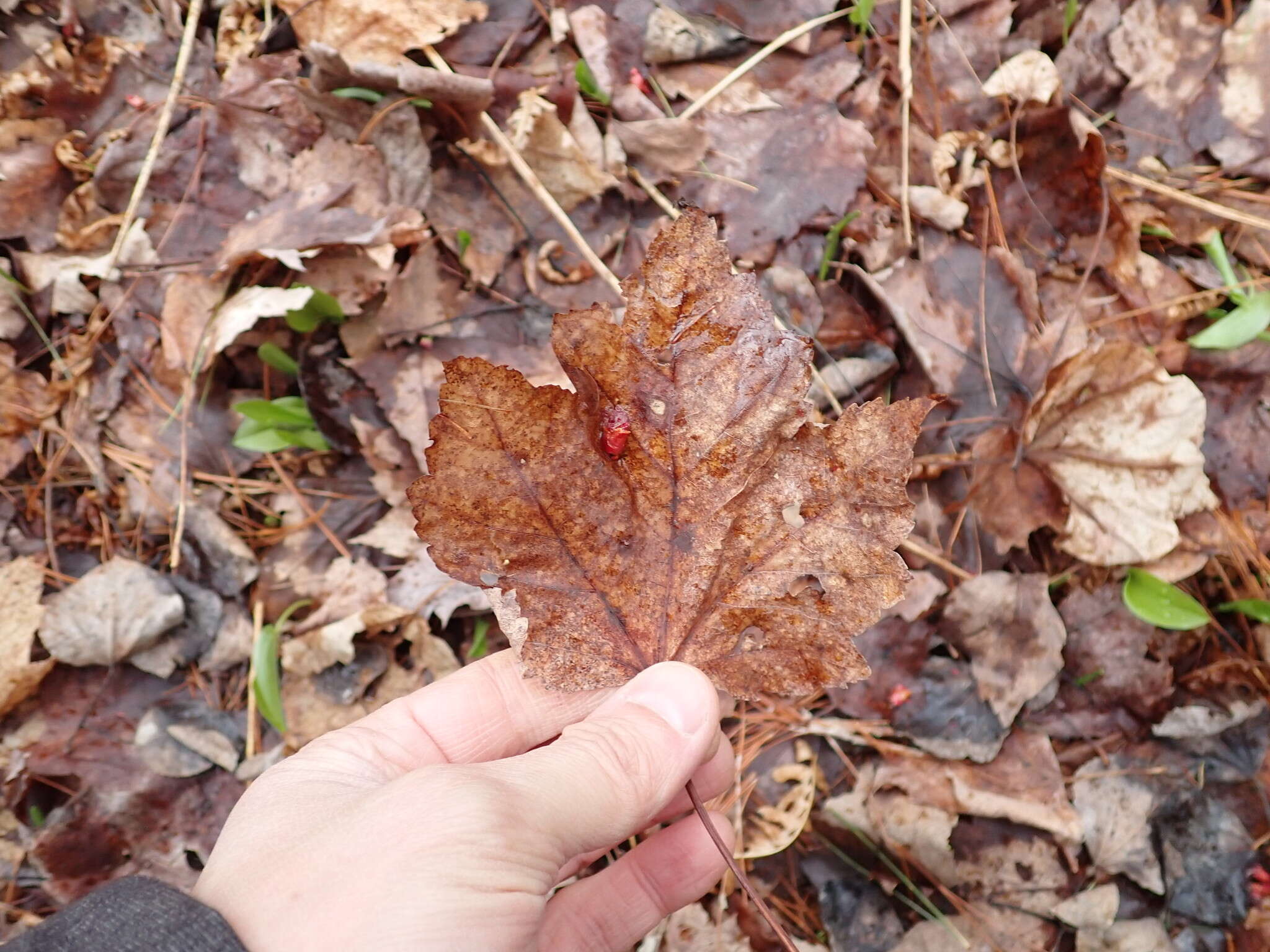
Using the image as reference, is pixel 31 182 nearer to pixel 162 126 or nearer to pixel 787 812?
pixel 162 126

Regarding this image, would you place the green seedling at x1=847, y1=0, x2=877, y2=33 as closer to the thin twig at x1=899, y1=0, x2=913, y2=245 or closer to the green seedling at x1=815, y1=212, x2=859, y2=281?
the thin twig at x1=899, y1=0, x2=913, y2=245

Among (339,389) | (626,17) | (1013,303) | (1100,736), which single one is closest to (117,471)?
(339,389)

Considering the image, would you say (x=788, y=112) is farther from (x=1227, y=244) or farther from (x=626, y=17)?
(x=1227, y=244)

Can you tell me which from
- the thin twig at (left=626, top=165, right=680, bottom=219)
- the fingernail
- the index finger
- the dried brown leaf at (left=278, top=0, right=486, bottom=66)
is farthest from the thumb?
the dried brown leaf at (left=278, top=0, right=486, bottom=66)

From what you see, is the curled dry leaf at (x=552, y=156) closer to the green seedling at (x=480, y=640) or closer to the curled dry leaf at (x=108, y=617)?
the green seedling at (x=480, y=640)

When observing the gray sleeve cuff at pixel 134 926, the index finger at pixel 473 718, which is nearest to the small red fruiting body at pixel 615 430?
the index finger at pixel 473 718

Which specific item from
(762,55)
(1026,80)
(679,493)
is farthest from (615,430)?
(1026,80)
